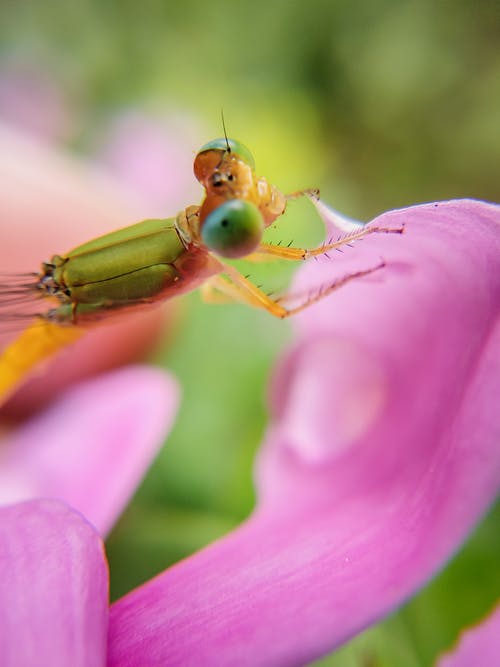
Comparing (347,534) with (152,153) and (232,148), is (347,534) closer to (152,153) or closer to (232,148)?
(232,148)

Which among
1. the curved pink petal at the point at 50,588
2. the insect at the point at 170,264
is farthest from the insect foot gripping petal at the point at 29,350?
the curved pink petal at the point at 50,588

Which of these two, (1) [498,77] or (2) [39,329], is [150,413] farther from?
(1) [498,77]

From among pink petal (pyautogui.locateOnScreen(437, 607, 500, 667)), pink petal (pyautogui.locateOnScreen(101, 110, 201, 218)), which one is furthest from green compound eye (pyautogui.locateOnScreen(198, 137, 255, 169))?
pink petal (pyautogui.locateOnScreen(101, 110, 201, 218))

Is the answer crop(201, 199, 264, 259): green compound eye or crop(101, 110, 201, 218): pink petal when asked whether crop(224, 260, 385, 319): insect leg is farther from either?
crop(101, 110, 201, 218): pink petal

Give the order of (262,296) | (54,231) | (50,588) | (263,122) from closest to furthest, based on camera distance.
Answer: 1. (50,588)
2. (262,296)
3. (54,231)
4. (263,122)

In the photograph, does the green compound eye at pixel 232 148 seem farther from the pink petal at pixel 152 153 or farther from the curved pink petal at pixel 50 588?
the pink petal at pixel 152 153

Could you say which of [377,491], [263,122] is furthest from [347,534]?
[263,122]
